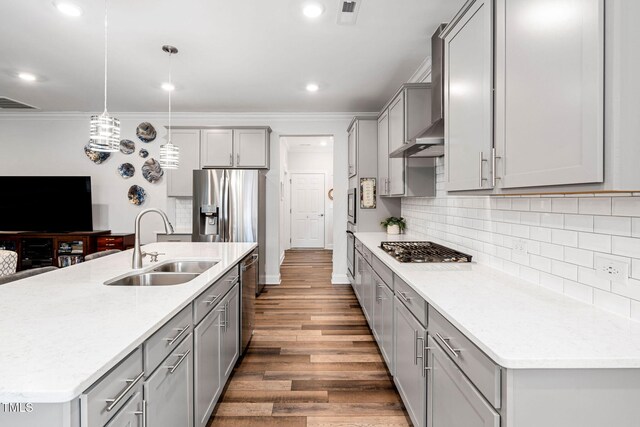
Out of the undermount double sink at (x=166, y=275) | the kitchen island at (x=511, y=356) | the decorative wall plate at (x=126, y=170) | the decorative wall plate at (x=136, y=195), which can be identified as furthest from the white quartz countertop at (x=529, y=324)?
the decorative wall plate at (x=126, y=170)

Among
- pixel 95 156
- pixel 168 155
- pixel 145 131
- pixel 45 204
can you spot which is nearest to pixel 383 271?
pixel 168 155

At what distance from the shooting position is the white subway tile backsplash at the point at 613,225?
4.02 feet

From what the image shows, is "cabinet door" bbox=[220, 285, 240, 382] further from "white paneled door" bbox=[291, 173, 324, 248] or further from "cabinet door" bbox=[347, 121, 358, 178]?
"white paneled door" bbox=[291, 173, 324, 248]

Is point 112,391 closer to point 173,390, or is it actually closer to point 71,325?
point 71,325

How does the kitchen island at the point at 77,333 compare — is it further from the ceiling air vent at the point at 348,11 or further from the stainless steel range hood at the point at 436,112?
the ceiling air vent at the point at 348,11

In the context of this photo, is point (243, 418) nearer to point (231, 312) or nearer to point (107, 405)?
point (231, 312)

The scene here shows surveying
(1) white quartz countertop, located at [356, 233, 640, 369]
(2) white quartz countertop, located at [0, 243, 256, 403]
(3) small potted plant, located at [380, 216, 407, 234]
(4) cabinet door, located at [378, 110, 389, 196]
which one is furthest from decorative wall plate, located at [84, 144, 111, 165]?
(1) white quartz countertop, located at [356, 233, 640, 369]

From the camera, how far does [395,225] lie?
4207 millimetres

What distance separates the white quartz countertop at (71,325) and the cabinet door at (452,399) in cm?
111

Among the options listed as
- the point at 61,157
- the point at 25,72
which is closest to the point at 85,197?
the point at 61,157

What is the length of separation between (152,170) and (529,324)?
5425 millimetres

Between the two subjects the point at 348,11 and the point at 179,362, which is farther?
the point at 348,11

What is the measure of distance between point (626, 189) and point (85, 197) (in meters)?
6.01

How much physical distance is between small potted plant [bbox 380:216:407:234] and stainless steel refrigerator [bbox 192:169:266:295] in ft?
5.80
